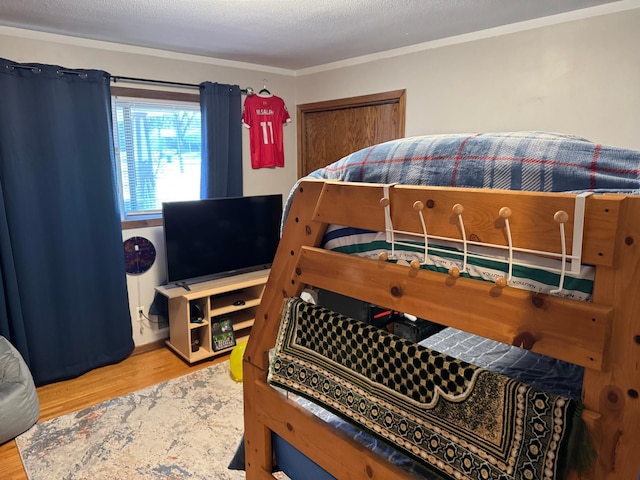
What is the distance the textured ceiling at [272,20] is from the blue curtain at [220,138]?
0.40 metres

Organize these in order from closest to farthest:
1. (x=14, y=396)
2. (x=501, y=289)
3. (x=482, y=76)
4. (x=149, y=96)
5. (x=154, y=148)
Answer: (x=501, y=289)
(x=14, y=396)
(x=482, y=76)
(x=149, y=96)
(x=154, y=148)

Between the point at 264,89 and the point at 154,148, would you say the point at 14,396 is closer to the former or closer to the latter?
the point at 154,148

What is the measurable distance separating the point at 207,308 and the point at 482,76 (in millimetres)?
2517

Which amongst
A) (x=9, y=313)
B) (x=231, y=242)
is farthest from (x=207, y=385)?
(x=9, y=313)

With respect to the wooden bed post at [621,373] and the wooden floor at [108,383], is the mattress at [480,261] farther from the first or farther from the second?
the wooden floor at [108,383]

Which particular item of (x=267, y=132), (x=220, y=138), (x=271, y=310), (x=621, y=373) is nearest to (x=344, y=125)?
(x=267, y=132)

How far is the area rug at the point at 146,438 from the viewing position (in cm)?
219

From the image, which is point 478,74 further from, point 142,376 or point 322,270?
point 142,376

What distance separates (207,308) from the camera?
3.30 meters


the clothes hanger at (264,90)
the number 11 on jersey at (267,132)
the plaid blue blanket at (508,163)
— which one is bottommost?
the plaid blue blanket at (508,163)

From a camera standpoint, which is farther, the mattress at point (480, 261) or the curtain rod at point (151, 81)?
the curtain rod at point (151, 81)

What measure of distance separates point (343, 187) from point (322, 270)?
240 mm

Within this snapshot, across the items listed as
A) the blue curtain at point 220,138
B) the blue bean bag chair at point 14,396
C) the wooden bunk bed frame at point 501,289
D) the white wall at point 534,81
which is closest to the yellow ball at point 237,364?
the blue bean bag chair at point 14,396

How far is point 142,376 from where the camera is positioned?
10.3ft
